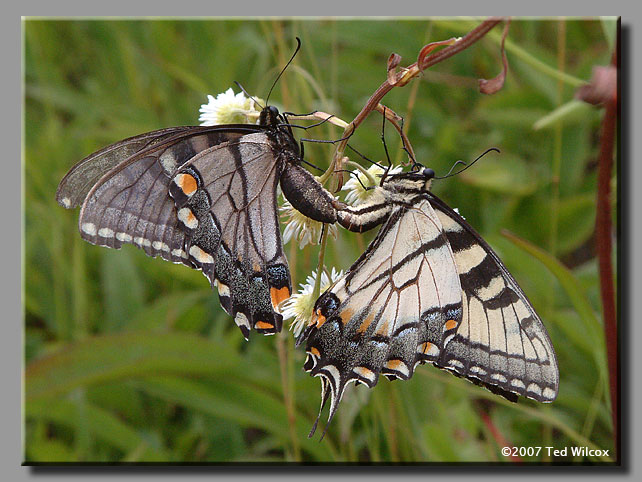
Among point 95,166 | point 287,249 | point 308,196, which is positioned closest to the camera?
point 308,196

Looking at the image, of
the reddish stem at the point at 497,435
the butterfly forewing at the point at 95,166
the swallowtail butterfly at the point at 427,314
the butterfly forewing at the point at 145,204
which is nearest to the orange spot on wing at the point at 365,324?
the swallowtail butterfly at the point at 427,314

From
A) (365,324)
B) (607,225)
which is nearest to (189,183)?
(365,324)

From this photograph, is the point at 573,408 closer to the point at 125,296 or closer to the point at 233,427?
the point at 233,427

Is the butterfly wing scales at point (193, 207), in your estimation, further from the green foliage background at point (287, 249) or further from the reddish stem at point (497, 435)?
the reddish stem at point (497, 435)

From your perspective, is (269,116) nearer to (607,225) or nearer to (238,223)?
(238,223)
